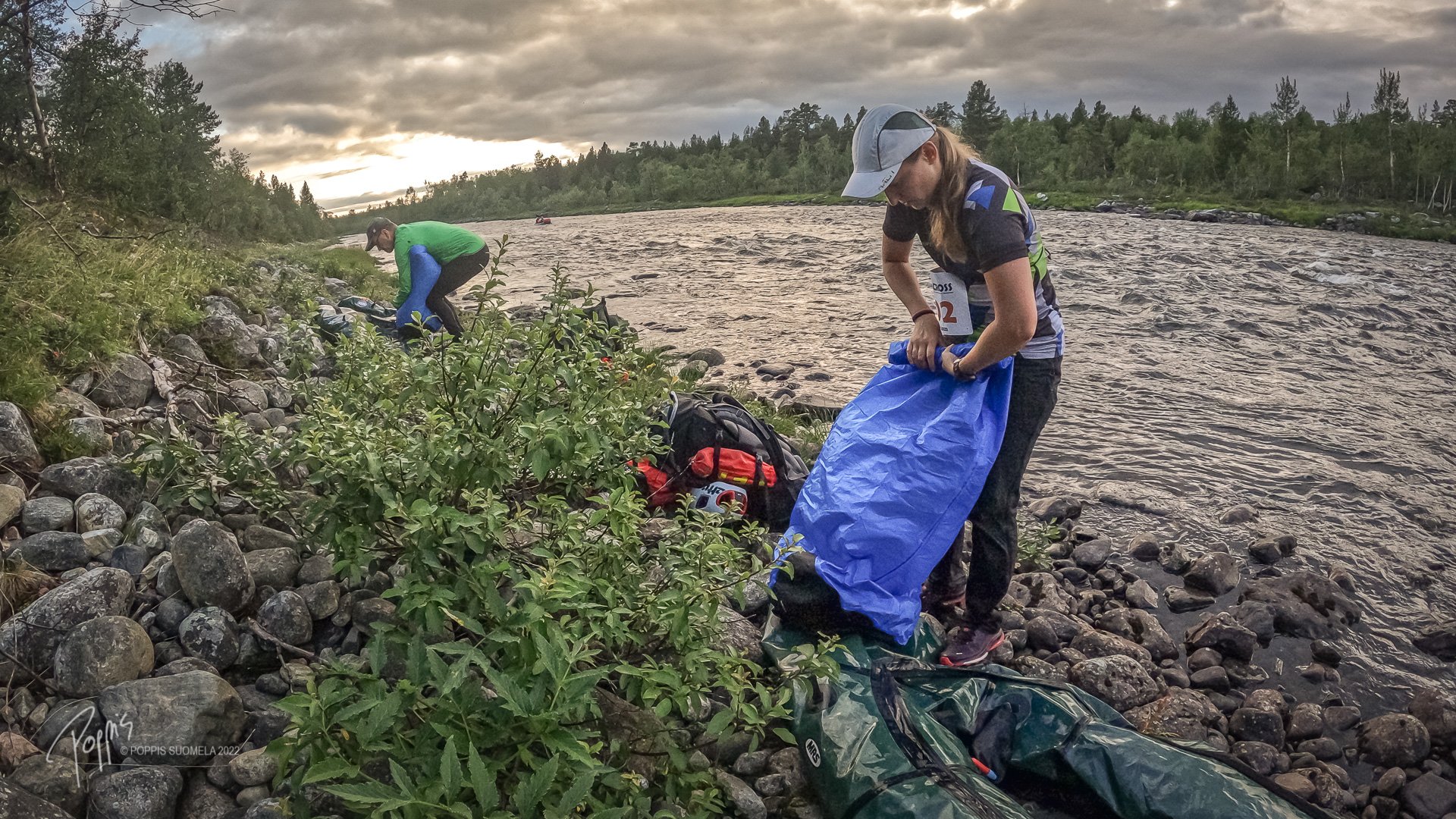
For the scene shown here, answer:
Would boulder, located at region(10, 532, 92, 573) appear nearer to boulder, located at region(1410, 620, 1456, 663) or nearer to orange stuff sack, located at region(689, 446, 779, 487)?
orange stuff sack, located at region(689, 446, 779, 487)

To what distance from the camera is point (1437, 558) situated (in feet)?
17.7

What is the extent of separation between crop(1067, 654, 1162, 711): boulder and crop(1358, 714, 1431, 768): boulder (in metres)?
0.82

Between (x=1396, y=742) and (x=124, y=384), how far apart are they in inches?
269

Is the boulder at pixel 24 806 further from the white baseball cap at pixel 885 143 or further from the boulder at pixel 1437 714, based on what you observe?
the boulder at pixel 1437 714

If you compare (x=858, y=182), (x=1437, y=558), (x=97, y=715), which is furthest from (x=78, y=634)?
(x=1437, y=558)

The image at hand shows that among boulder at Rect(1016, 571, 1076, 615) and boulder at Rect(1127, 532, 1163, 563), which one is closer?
boulder at Rect(1016, 571, 1076, 615)

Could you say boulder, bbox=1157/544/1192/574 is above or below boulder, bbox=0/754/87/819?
below

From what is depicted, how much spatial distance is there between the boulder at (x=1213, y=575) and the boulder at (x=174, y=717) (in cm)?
497

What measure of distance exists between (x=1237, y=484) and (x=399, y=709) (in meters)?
6.48

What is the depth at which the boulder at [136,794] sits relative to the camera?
8.17ft

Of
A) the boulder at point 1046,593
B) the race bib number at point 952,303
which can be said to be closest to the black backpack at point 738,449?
the boulder at point 1046,593

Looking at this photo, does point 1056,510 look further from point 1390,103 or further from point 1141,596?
point 1390,103

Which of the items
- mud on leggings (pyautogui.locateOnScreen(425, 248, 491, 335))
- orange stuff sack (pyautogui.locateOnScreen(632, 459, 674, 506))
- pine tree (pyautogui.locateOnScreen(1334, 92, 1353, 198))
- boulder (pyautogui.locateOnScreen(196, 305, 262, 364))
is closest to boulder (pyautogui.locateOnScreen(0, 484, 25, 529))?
boulder (pyautogui.locateOnScreen(196, 305, 262, 364))

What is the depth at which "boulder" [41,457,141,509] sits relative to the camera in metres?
3.79
